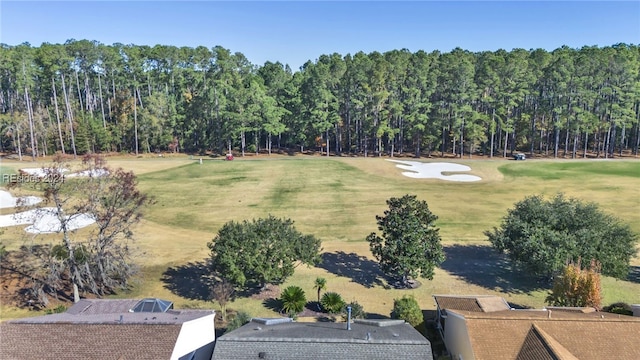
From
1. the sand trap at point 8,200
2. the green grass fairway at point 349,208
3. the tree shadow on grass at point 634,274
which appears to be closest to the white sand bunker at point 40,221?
the sand trap at point 8,200

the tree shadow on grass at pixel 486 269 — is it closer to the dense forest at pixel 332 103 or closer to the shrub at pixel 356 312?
the shrub at pixel 356 312

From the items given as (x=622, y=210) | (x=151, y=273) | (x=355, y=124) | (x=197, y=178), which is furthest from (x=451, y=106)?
(x=151, y=273)

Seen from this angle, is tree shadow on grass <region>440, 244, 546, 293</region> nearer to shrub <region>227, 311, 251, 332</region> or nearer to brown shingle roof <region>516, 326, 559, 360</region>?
brown shingle roof <region>516, 326, 559, 360</region>

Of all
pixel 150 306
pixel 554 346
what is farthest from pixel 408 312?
pixel 150 306

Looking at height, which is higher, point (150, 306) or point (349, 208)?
point (349, 208)

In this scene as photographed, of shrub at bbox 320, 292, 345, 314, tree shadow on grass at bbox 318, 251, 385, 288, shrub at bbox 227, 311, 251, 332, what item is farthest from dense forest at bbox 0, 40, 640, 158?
shrub at bbox 227, 311, 251, 332

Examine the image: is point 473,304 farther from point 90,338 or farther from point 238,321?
point 90,338
